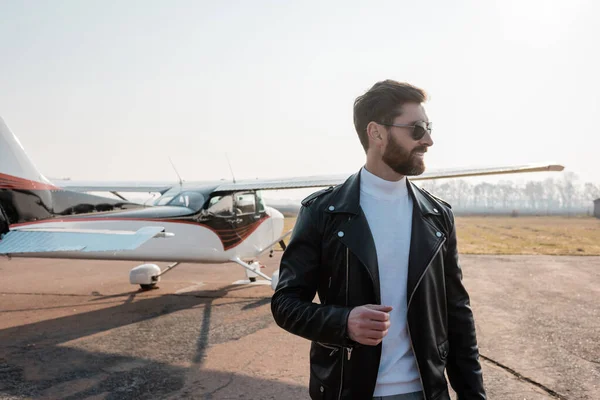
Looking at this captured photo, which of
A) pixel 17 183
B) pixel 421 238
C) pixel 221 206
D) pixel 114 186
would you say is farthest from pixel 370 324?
pixel 114 186

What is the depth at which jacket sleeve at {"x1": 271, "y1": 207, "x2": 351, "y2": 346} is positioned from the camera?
167 cm

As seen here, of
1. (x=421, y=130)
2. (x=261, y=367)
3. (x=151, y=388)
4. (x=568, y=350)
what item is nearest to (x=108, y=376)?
(x=151, y=388)

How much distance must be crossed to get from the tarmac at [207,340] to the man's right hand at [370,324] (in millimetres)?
3268

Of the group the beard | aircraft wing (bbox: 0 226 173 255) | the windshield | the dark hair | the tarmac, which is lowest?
the tarmac

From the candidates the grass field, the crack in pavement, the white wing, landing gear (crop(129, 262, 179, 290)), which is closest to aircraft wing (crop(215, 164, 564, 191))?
the white wing

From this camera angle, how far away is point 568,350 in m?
5.93

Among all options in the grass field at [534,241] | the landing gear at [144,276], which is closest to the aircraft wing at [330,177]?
the landing gear at [144,276]

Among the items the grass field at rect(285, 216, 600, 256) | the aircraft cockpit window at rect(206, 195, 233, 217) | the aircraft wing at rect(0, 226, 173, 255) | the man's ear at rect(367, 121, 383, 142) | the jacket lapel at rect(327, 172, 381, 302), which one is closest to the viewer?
the jacket lapel at rect(327, 172, 381, 302)

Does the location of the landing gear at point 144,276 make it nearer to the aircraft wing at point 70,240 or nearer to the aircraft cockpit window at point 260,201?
the aircraft cockpit window at point 260,201

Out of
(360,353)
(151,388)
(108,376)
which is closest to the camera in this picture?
(360,353)

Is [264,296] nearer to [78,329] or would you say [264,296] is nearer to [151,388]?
[78,329]

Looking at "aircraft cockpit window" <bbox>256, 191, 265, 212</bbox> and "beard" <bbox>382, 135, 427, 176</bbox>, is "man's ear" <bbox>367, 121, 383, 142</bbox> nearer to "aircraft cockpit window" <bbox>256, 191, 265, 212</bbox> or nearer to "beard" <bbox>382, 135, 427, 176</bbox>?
"beard" <bbox>382, 135, 427, 176</bbox>

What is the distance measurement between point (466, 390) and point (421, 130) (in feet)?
3.58

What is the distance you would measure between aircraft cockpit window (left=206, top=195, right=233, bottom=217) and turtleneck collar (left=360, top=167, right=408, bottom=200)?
771 centimetres
